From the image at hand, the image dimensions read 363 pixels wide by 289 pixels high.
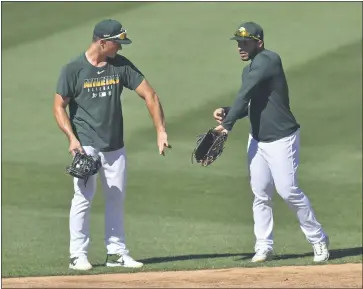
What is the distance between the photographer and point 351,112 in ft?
50.9

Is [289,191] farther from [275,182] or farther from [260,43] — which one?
[260,43]

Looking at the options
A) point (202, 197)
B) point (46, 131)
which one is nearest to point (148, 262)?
point (202, 197)

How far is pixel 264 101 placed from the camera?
30.5 ft

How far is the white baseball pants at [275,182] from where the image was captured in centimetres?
930

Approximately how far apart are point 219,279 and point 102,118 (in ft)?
5.27

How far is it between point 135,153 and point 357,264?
16.4 ft

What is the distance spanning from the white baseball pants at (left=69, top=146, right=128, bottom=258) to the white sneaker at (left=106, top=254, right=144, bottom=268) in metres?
0.04

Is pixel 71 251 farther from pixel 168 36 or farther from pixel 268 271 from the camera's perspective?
pixel 168 36

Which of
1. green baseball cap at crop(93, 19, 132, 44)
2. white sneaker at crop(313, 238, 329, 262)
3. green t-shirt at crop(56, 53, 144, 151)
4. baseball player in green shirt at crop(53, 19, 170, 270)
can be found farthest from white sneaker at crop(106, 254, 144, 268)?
green baseball cap at crop(93, 19, 132, 44)

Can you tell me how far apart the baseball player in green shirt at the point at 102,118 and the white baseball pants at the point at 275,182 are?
3.03ft

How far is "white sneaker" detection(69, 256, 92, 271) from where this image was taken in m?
9.09

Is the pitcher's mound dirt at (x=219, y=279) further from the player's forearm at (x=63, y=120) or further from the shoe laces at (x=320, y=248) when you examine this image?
the player's forearm at (x=63, y=120)

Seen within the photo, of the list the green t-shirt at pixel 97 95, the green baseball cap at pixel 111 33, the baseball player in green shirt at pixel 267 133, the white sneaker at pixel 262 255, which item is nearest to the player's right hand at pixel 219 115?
the baseball player in green shirt at pixel 267 133

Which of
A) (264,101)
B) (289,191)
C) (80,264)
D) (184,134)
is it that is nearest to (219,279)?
(289,191)
